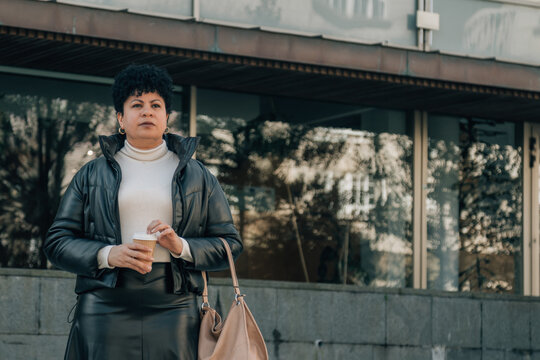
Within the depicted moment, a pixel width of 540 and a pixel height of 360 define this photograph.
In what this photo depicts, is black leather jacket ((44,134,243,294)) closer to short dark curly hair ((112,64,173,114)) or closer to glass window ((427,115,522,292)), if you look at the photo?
short dark curly hair ((112,64,173,114))

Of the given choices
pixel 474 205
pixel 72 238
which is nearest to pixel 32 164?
pixel 474 205

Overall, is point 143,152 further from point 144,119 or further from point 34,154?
point 34,154

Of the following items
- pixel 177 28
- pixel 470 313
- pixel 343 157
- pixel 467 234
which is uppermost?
pixel 177 28

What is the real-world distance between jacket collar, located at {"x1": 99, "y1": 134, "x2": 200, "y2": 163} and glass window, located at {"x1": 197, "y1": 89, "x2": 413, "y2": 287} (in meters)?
8.07

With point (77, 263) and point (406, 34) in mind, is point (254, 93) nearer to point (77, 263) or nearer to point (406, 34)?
point (406, 34)

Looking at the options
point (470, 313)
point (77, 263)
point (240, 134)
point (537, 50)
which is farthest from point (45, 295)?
point (537, 50)

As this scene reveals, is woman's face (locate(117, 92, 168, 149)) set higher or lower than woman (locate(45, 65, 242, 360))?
higher

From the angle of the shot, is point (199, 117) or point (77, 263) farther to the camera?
point (199, 117)

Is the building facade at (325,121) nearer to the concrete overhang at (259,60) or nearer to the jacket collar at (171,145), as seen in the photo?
the concrete overhang at (259,60)

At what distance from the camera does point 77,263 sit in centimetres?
387

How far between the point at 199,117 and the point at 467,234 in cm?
383

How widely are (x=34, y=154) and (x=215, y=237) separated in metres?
7.76

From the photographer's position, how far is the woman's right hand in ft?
11.9

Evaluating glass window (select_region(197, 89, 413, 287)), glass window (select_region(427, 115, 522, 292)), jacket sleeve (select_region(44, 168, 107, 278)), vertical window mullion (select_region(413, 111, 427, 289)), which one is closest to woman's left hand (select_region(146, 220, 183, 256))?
jacket sleeve (select_region(44, 168, 107, 278))
